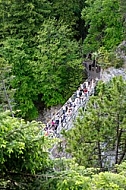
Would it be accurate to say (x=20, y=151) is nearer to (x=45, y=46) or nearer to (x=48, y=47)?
(x=48, y=47)

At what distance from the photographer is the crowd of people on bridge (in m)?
16.1

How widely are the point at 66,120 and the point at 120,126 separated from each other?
4620 millimetres

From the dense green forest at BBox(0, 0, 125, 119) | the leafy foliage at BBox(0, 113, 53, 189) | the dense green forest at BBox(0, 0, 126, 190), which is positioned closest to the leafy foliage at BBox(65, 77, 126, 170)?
the dense green forest at BBox(0, 0, 126, 190)

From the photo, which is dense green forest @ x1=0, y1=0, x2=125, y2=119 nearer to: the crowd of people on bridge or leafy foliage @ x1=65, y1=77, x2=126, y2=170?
the crowd of people on bridge

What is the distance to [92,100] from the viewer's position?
42.1 feet

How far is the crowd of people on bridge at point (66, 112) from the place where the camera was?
16.1 metres

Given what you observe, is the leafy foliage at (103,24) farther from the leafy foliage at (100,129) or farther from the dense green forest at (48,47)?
the leafy foliage at (100,129)

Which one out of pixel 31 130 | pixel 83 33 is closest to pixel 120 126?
pixel 31 130

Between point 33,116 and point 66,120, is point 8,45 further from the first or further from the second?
point 66,120

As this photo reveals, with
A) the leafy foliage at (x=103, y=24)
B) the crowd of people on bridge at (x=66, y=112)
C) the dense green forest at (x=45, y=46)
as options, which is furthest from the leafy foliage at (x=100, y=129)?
the leafy foliage at (x=103, y=24)

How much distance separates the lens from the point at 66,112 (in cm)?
1755

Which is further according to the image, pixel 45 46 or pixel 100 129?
pixel 45 46

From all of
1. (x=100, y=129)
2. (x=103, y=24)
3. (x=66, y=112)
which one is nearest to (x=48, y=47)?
(x=103, y=24)

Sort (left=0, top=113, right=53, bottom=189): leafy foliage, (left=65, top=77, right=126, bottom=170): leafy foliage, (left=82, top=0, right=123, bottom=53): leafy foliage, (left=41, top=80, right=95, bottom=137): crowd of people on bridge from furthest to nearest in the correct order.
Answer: (left=82, top=0, right=123, bottom=53): leafy foliage, (left=41, top=80, right=95, bottom=137): crowd of people on bridge, (left=65, top=77, right=126, bottom=170): leafy foliage, (left=0, top=113, right=53, bottom=189): leafy foliage
